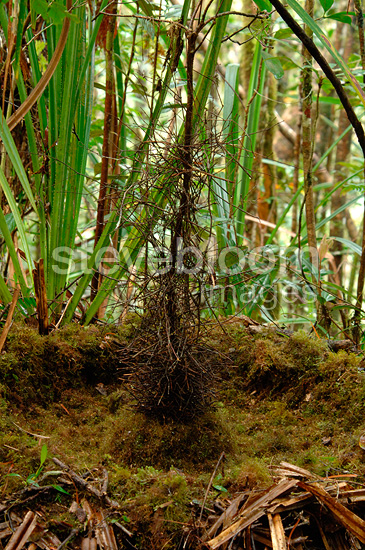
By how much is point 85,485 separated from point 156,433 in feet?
0.69

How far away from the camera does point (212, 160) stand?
871mm

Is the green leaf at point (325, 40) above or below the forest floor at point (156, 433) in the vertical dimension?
above

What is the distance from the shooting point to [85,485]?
0.69 meters

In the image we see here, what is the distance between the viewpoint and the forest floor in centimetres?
66

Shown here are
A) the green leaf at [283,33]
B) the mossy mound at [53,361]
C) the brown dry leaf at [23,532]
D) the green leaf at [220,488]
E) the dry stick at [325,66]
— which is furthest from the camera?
the green leaf at [283,33]

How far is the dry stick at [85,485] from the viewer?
0.67 m

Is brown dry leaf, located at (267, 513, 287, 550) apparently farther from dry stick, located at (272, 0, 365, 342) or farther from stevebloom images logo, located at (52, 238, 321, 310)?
dry stick, located at (272, 0, 365, 342)

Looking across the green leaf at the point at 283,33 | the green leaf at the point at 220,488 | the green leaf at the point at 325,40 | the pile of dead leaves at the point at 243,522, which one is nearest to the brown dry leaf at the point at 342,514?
the pile of dead leaves at the point at 243,522

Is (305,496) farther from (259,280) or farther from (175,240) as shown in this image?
(259,280)

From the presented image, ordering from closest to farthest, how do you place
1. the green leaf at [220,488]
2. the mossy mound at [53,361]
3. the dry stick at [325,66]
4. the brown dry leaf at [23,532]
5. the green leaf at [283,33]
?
the brown dry leaf at [23,532], the green leaf at [220,488], the dry stick at [325,66], the mossy mound at [53,361], the green leaf at [283,33]

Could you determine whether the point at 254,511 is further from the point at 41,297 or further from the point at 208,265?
the point at 41,297

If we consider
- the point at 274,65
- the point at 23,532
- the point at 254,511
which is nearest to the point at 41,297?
the point at 23,532

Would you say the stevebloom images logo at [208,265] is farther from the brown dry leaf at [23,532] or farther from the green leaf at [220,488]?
the brown dry leaf at [23,532]

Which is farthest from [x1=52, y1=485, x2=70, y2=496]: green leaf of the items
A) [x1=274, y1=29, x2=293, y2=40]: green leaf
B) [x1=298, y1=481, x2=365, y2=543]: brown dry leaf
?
[x1=274, y1=29, x2=293, y2=40]: green leaf
